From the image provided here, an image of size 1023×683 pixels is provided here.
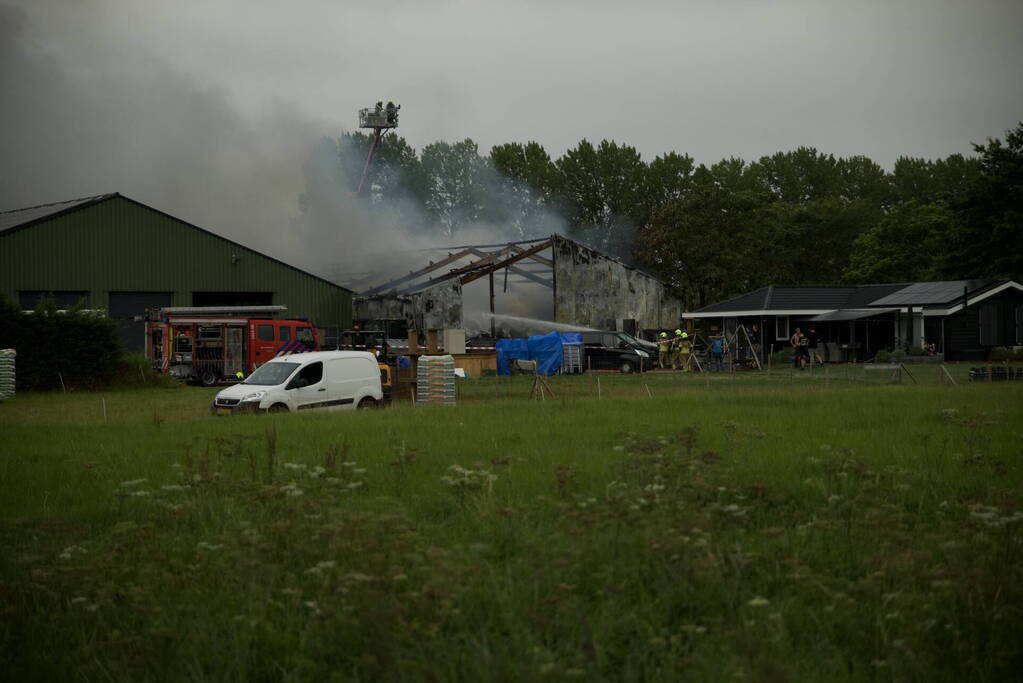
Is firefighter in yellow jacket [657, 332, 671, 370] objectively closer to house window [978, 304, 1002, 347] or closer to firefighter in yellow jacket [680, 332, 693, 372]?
firefighter in yellow jacket [680, 332, 693, 372]

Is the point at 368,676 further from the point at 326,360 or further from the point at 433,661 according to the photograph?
the point at 326,360

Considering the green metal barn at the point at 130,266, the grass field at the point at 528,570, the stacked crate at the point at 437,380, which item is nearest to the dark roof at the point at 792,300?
the green metal barn at the point at 130,266

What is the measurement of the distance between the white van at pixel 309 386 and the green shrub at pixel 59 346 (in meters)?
13.2

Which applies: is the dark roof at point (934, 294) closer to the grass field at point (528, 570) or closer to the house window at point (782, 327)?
the house window at point (782, 327)

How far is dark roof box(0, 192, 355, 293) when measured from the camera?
45169 mm

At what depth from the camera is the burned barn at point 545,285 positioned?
54.6 meters

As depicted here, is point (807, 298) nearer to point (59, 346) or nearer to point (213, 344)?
point (213, 344)

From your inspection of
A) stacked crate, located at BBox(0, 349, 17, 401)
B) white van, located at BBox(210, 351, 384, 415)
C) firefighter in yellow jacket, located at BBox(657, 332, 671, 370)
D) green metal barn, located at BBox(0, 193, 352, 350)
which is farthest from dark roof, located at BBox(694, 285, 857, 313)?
stacked crate, located at BBox(0, 349, 17, 401)

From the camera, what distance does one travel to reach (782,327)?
54.4 m

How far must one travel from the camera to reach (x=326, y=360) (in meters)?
24.7

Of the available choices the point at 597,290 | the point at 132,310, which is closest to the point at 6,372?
the point at 132,310

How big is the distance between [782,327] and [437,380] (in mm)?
32672


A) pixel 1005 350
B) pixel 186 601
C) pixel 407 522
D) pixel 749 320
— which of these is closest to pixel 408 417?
pixel 407 522

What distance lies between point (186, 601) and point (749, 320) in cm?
5082
